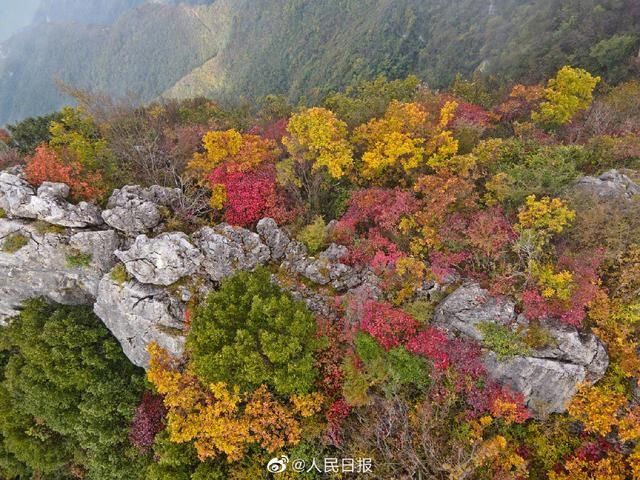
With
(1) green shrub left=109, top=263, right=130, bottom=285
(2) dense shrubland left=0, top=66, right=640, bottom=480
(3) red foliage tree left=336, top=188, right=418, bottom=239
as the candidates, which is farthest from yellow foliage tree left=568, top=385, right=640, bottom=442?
(1) green shrub left=109, top=263, right=130, bottom=285

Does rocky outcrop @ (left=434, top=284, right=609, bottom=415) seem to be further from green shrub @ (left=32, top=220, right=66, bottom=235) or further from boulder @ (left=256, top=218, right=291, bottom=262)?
green shrub @ (left=32, top=220, right=66, bottom=235)

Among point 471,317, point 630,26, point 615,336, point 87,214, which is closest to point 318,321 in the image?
point 471,317

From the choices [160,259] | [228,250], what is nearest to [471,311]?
[228,250]

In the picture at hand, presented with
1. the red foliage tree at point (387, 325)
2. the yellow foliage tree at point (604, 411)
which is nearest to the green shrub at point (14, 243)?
the red foliage tree at point (387, 325)

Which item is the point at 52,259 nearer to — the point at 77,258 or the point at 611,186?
the point at 77,258

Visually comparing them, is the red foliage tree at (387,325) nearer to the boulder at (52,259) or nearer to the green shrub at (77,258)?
the boulder at (52,259)

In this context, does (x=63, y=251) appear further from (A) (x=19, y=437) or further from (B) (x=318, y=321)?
(B) (x=318, y=321)
